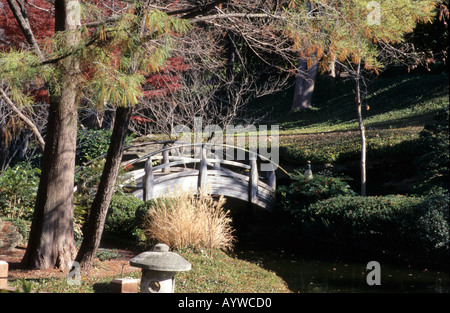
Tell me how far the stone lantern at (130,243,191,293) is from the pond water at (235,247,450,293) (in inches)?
147

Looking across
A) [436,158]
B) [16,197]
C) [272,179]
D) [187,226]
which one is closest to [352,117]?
[272,179]

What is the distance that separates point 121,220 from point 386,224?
5.09 m

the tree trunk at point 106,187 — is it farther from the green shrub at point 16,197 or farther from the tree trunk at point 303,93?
the tree trunk at point 303,93

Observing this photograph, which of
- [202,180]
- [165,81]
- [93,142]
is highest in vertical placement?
[165,81]

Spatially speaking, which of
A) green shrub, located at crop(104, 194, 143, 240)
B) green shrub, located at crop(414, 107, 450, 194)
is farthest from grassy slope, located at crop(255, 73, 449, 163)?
green shrub, located at crop(104, 194, 143, 240)

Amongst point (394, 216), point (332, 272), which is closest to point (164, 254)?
point (332, 272)

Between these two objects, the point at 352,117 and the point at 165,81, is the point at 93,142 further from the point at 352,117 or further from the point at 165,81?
the point at 352,117

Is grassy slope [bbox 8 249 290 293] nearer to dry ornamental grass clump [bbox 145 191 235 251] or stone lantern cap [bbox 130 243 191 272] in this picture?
dry ornamental grass clump [bbox 145 191 235 251]

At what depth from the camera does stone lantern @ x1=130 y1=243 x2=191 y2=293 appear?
476 centimetres

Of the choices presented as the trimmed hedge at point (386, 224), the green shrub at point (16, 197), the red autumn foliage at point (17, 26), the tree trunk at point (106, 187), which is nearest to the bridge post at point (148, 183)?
the green shrub at point (16, 197)

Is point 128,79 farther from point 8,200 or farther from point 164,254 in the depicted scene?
point 8,200

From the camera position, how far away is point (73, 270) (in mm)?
6340

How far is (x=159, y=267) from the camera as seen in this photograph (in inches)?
187

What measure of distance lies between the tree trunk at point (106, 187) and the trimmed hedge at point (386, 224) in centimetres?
586
